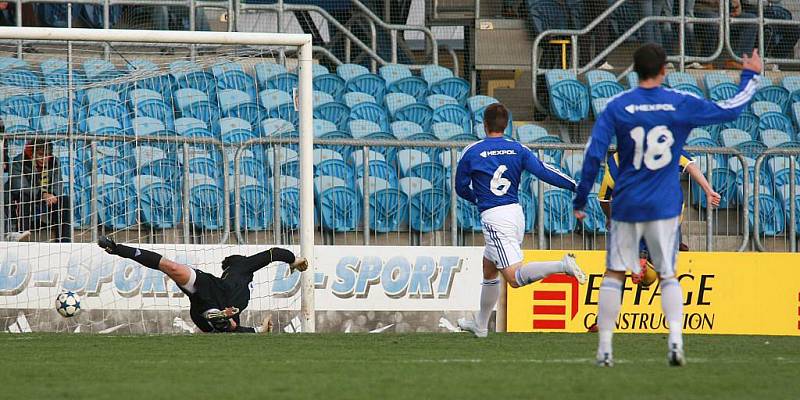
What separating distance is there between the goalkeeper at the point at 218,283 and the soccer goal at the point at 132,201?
0.46 metres

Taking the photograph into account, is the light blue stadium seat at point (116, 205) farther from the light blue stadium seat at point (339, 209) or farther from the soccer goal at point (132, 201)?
the light blue stadium seat at point (339, 209)

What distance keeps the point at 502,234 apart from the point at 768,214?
5.30 metres

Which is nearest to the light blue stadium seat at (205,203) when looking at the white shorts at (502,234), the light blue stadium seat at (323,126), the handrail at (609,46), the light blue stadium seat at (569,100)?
the light blue stadium seat at (323,126)

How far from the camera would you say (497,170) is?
1073 cm

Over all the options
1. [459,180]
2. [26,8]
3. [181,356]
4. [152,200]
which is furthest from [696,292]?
[26,8]

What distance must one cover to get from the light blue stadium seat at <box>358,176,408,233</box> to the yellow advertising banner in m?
1.47

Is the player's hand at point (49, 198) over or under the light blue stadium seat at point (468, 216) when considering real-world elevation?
over

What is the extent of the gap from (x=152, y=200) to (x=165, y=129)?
3.01 feet

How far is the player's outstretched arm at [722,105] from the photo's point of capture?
25.2ft

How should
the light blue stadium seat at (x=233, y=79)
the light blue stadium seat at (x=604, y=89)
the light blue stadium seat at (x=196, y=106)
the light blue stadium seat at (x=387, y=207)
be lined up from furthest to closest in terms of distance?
1. the light blue stadium seat at (x=604, y=89)
2. the light blue stadium seat at (x=233, y=79)
3. the light blue stadium seat at (x=196, y=106)
4. the light blue stadium seat at (x=387, y=207)

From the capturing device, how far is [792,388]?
687cm

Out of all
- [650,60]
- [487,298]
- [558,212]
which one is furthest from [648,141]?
[558,212]

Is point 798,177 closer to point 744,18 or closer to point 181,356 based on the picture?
point 744,18

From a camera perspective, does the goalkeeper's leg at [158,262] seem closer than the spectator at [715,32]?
Yes
